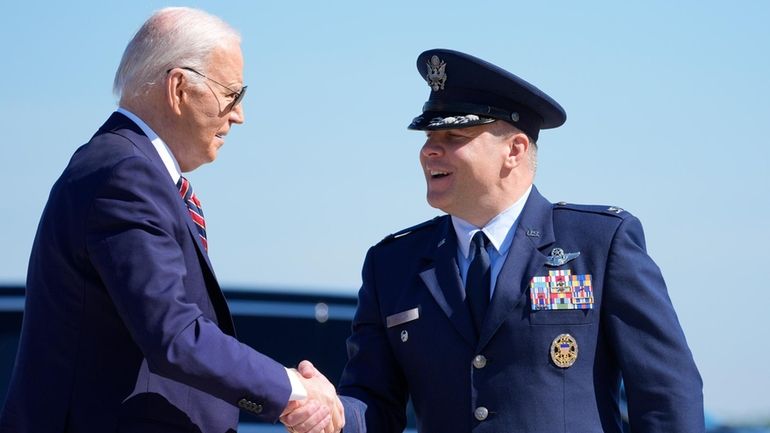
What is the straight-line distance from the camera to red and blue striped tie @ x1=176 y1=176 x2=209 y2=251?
13.7ft

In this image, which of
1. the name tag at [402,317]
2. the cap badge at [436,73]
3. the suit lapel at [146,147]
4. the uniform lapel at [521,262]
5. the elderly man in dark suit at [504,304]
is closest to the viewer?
the suit lapel at [146,147]

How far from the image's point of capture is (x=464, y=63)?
4.69m

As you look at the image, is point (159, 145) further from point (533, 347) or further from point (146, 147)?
point (533, 347)

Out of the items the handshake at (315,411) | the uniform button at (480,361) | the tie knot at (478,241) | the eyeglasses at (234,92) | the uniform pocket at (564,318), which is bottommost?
the handshake at (315,411)

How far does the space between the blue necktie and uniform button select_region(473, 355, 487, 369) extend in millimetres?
97

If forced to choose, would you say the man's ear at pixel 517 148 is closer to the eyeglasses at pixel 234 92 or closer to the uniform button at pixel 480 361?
the uniform button at pixel 480 361

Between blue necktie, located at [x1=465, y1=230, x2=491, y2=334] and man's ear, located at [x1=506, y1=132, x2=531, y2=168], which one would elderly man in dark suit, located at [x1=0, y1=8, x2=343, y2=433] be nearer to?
blue necktie, located at [x1=465, y1=230, x2=491, y2=334]

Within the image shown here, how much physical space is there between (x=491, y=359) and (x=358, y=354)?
51cm

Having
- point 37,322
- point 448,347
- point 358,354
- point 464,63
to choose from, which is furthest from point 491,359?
point 37,322

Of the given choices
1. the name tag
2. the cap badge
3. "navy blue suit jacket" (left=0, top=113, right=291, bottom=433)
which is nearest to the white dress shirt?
"navy blue suit jacket" (left=0, top=113, right=291, bottom=433)

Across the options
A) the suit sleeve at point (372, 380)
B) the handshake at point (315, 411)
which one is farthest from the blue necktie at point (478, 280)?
the handshake at point (315, 411)

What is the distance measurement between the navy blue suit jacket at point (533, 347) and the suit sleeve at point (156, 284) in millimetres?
696

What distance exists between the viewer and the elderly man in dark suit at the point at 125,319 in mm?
3793

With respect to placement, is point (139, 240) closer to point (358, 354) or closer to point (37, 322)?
point (37, 322)
